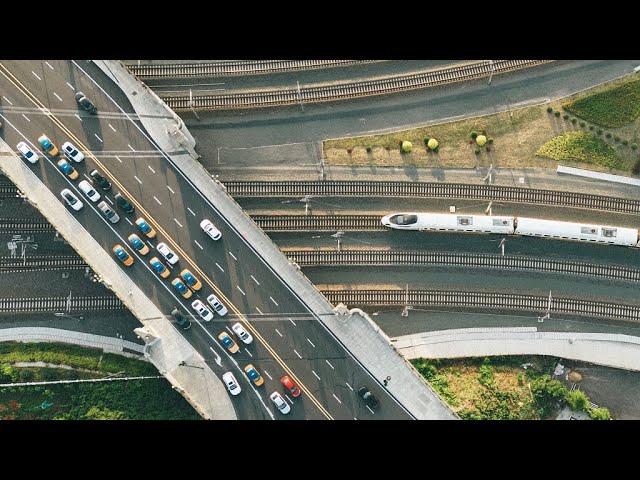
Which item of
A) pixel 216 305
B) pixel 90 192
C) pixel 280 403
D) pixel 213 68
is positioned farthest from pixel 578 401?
pixel 90 192

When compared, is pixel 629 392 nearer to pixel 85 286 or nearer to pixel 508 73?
pixel 508 73

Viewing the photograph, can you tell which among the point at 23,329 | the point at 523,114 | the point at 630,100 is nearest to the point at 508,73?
the point at 523,114

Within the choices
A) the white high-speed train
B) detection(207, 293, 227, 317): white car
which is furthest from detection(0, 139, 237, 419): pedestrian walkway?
the white high-speed train

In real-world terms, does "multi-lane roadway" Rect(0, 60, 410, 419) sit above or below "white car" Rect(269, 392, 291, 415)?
above

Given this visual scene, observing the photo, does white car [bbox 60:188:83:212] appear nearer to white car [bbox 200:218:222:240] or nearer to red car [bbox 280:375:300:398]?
white car [bbox 200:218:222:240]

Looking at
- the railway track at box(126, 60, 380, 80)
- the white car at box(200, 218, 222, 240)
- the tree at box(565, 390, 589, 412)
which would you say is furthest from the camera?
the railway track at box(126, 60, 380, 80)

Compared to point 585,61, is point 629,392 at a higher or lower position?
lower
